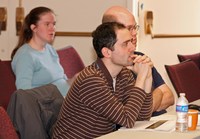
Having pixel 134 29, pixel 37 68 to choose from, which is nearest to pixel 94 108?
pixel 134 29

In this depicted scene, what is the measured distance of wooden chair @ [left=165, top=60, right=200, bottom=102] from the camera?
3.54m

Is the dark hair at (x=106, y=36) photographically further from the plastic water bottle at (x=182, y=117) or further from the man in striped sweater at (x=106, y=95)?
the plastic water bottle at (x=182, y=117)

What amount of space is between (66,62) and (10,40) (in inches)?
56.4

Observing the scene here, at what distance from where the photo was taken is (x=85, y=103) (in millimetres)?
2439

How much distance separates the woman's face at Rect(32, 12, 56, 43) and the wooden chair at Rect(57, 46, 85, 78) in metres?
0.29

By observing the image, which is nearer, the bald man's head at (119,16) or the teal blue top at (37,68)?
the bald man's head at (119,16)

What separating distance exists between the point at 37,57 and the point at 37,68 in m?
0.10

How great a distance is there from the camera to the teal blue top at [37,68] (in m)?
3.97

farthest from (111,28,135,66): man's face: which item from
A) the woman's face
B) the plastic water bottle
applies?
the woman's face

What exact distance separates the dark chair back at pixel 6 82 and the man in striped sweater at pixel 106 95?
104 cm

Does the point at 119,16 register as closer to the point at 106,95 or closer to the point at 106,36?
the point at 106,36

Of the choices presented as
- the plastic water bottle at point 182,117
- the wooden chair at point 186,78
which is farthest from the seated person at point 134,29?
the plastic water bottle at point 182,117

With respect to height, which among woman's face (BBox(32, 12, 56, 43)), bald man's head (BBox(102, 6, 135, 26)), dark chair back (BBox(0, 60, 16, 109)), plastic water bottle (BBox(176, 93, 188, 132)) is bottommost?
dark chair back (BBox(0, 60, 16, 109))

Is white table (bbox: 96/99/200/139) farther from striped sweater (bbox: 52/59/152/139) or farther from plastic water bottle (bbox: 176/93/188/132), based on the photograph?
striped sweater (bbox: 52/59/152/139)
